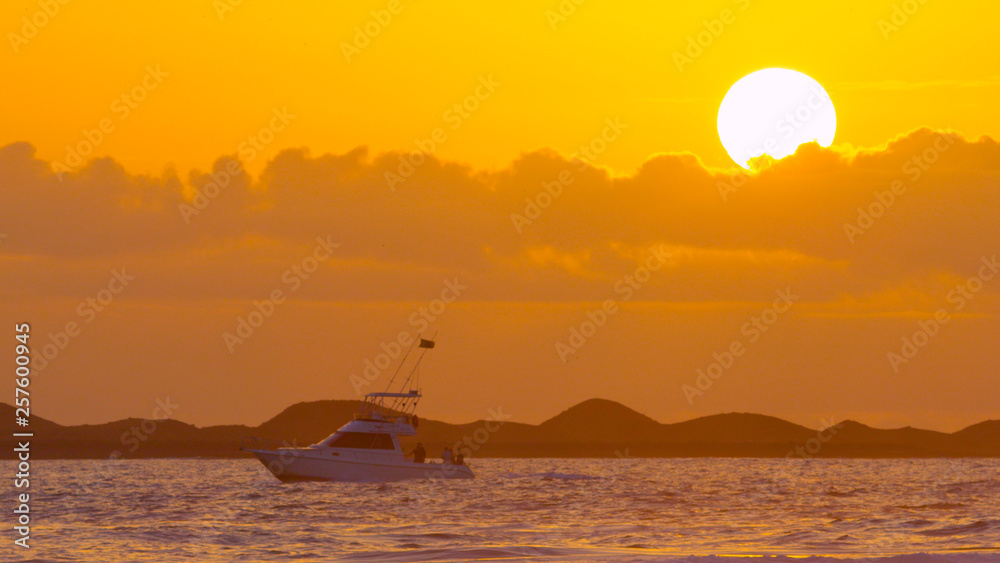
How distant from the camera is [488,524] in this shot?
130ft

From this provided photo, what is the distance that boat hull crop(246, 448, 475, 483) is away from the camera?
2349 inches

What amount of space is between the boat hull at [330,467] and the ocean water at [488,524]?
69cm

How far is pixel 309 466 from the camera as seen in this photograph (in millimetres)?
60250

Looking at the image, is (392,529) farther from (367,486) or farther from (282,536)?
(367,486)

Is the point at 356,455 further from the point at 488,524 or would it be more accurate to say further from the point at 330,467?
the point at 488,524

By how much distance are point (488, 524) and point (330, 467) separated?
2172 centimetres

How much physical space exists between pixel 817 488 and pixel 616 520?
110ft

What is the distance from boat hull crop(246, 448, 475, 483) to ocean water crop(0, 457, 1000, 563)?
689 mm

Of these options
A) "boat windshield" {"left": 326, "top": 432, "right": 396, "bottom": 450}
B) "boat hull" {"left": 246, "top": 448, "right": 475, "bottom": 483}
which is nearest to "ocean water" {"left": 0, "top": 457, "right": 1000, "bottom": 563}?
"boat hull" {"left": 246, "top": 448, "right": 475, "bottom": 483}

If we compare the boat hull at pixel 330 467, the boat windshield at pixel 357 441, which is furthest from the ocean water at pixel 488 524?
the boat windshield at pixel 357 441

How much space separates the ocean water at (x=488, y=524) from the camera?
30.9 meters

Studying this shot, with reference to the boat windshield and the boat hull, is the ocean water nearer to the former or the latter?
the boat hull

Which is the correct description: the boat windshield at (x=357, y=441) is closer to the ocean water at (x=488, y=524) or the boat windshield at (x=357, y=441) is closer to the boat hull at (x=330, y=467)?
the boat hull at (x=330, y=467)

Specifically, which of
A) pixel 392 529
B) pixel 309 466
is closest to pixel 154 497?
pixel 309 466
